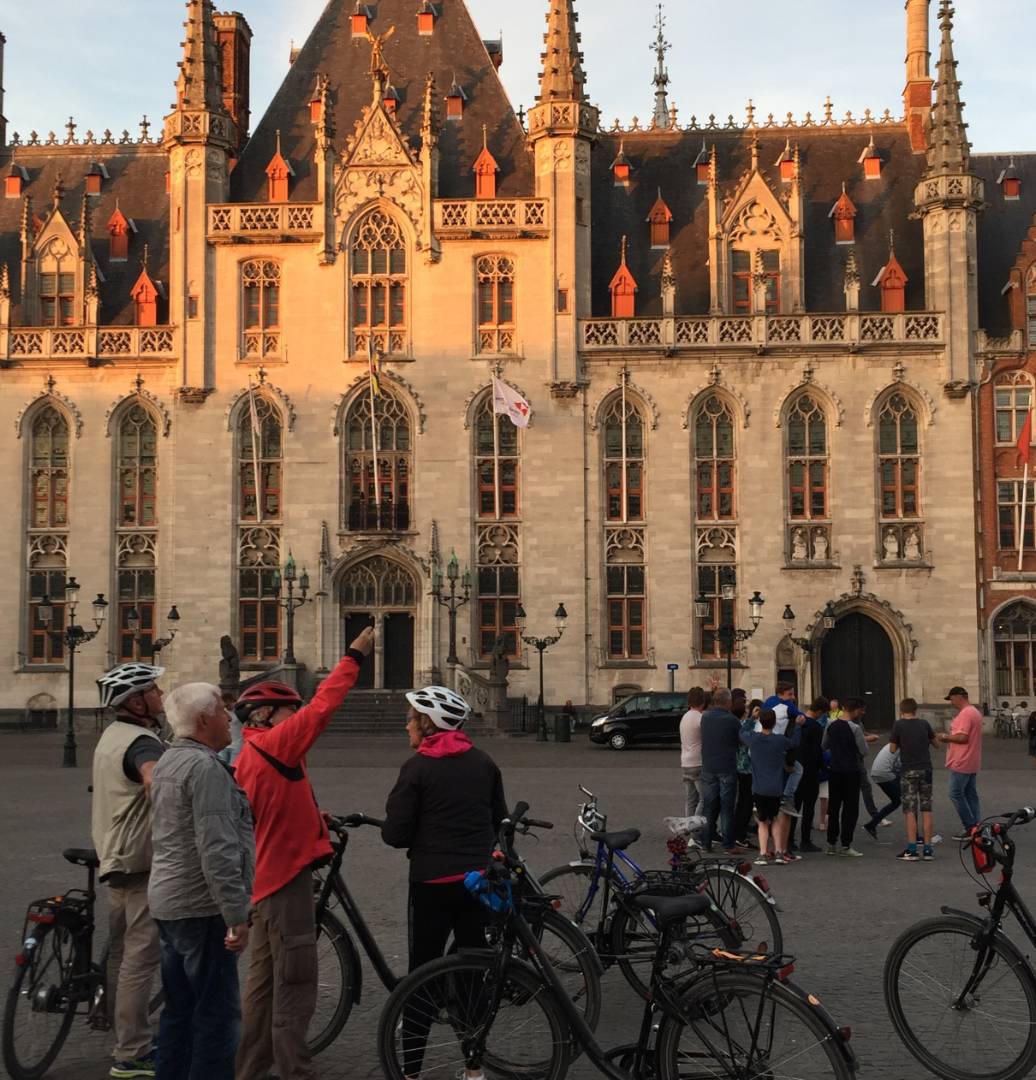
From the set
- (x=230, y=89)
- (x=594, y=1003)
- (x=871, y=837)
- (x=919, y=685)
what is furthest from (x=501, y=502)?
(x=594, y=1003)

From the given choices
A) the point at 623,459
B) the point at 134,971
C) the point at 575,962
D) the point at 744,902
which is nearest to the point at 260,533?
the point at 623,459

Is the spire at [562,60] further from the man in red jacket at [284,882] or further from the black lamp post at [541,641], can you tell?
the man in red jacket at [284,882]

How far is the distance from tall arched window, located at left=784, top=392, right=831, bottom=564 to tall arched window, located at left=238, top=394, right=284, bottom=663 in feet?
50.8

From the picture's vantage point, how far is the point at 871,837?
19.0m

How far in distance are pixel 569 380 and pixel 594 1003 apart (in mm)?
36580

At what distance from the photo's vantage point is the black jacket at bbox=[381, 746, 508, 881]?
26.7ft

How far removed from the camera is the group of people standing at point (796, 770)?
644 inches

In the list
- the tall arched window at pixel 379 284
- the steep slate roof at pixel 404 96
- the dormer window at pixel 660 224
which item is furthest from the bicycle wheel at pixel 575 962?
the dormer window at pixel 660 224

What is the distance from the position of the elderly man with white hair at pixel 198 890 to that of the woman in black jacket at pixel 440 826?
1126mm

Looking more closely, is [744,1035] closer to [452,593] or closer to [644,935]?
[644,935]

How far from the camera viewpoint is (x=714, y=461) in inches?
1754

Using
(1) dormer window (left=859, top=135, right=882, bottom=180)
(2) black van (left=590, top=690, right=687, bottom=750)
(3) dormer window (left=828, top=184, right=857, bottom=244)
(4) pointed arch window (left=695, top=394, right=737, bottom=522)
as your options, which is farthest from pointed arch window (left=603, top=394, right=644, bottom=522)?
(1) dormer window (left=859, top=135, right=882, bottom=180)

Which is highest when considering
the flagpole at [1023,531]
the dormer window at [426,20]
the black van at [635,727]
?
the dormer window at [426,20]

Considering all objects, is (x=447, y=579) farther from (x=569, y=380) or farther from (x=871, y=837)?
(x=871, y=837)
